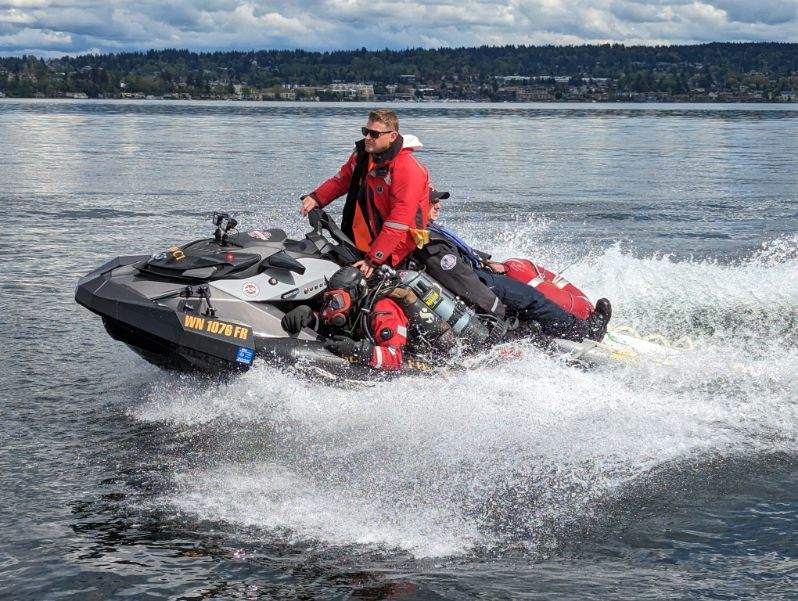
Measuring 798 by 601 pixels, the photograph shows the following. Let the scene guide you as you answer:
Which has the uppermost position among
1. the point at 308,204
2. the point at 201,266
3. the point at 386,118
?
the point at 386,118

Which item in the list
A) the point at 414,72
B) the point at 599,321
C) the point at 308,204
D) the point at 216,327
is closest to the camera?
the point at 216,327

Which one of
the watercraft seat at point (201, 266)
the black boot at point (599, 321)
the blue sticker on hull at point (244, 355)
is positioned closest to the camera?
the blue sticker on hull at point (244, 355)

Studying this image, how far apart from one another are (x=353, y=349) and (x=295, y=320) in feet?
1.55

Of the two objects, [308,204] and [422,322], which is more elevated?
[308,204]

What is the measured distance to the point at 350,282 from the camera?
24.8 feet

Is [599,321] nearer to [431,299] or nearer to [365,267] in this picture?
[431,299]

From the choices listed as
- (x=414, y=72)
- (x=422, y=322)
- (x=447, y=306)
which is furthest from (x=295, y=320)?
(x=414, y=72)

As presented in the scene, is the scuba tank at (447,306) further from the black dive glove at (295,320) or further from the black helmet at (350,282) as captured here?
the black dive glove at (295,320)

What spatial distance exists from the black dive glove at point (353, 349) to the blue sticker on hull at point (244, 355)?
1.86ft

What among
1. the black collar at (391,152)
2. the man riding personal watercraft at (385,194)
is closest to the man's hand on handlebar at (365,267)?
the man riding personal watercraft at (385,194)

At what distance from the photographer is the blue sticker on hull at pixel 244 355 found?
720 cm

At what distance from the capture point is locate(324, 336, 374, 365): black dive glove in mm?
7395

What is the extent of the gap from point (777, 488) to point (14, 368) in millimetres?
6185

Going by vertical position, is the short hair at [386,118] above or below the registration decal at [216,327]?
above
